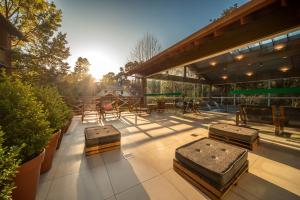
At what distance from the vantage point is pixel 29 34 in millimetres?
8594

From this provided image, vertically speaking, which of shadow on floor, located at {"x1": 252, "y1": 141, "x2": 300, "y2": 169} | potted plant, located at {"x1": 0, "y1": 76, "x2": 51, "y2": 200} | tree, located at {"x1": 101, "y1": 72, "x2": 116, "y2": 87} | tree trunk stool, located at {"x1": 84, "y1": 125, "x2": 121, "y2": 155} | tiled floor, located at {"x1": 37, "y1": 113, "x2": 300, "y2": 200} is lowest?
tiled floor, located at {"x1": 37, "y1": 113, "x2": 300, "y2": 200}

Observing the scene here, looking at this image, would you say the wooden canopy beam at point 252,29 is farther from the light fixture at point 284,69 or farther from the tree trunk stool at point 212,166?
the light fixture at point 284,69

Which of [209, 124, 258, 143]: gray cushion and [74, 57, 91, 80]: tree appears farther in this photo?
[74, 57, 91, 80]: tree

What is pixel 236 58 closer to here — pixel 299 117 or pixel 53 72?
pixel 299 117

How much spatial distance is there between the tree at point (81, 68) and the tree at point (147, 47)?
1820 cm

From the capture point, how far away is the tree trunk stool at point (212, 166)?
1.44 m

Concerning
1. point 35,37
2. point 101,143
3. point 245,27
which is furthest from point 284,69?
point 35,37

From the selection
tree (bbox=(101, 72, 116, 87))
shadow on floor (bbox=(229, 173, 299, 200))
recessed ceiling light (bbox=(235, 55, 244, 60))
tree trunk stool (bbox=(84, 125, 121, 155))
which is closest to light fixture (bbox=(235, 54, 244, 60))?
recessed ceiling light (bbox=(235, 55, 244, 60))

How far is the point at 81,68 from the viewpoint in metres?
27.3

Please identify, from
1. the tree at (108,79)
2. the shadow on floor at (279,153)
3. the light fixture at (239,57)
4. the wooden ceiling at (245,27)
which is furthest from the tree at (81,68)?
the shadow on floor at (279,153)

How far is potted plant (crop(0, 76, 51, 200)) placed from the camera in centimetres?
123

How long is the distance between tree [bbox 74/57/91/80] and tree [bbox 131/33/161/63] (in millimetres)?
18197

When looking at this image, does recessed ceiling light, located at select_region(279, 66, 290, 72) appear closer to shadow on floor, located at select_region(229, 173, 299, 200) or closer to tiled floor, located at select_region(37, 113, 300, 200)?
tiled floor, located at select_region(37, 113, 300, 200)

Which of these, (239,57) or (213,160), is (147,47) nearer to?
(239,57)
